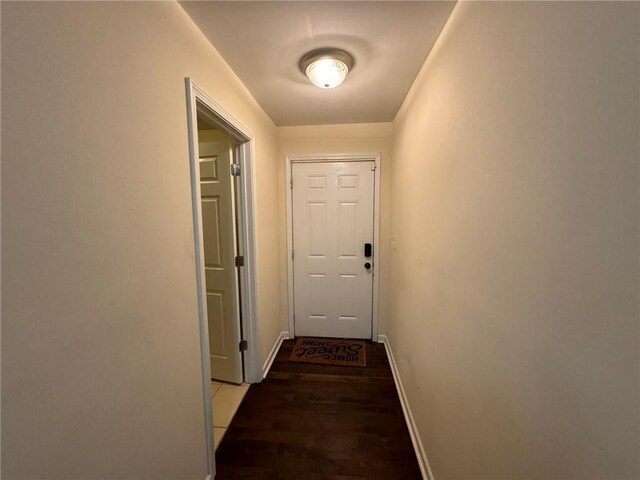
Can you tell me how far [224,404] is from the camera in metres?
1.93

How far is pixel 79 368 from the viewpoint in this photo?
0.68m

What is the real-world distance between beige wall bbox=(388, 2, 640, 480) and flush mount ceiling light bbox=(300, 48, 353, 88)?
494 millimetres

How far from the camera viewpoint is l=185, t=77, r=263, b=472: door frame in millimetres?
1181

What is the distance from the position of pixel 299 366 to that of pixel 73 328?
2.02 meters

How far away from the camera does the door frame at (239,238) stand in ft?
3.87

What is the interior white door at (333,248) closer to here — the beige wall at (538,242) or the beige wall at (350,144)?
the beige wall at (350,144)

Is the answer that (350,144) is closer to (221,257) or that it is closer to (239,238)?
(239,238)

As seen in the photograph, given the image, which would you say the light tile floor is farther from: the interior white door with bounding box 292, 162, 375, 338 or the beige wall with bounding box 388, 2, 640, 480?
the beige wall with bounding box 388, 2, 640, 480

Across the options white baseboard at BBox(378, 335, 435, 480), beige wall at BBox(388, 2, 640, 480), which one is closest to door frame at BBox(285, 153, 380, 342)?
white baseboard at BBox(378, 335, 435, 480)

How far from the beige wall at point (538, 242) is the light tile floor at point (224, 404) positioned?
134 centimetres

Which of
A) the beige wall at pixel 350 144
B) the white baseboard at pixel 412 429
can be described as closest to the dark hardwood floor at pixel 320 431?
the white baseboard at pixel 412 429

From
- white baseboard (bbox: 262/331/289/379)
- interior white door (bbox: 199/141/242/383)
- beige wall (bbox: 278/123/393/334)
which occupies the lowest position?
white baseboard (bbox: 262/331/289/379)

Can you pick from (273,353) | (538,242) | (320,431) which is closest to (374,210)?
(273,353)

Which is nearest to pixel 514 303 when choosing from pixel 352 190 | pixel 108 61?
pixel 108 61
